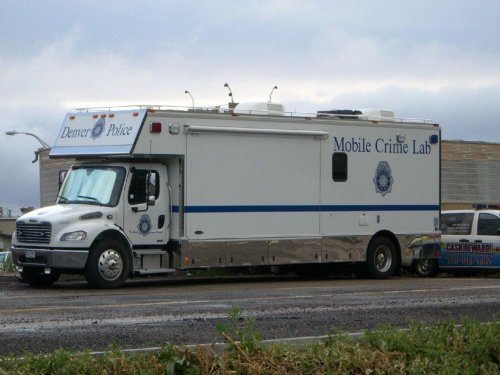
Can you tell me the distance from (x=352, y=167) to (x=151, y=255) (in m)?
5.17

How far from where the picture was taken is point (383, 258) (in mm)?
20734

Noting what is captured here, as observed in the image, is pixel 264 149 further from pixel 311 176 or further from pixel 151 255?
pixel 151 255

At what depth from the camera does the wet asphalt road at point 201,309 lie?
923cm

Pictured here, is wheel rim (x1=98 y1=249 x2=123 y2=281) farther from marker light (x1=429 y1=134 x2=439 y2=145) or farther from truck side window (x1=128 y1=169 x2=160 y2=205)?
marker light (x1=429 y1=134 x2=439 y2=145)

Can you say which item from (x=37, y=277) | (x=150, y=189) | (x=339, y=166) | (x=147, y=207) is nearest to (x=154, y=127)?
(x=150, y=189)

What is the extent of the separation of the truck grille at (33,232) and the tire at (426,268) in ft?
33.1

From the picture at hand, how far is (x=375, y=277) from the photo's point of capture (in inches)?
806

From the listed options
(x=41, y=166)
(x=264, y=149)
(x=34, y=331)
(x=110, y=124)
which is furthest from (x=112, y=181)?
(x=41, y=166)

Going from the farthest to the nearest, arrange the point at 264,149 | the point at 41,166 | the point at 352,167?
the point at 41,166 → the point at 352,167 → the point at 264,149

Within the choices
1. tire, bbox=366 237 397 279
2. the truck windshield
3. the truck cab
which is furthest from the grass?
tire, bbox=366 237 397 279

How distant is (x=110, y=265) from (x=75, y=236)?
2.74 ft

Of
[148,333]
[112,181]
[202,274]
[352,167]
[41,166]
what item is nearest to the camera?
[148,333]

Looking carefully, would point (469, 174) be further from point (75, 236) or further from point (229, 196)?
point (75, 236)

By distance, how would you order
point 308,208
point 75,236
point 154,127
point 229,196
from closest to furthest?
1. point 75,236
2. point 154,127
3. point 229,196
4. point 308,208
